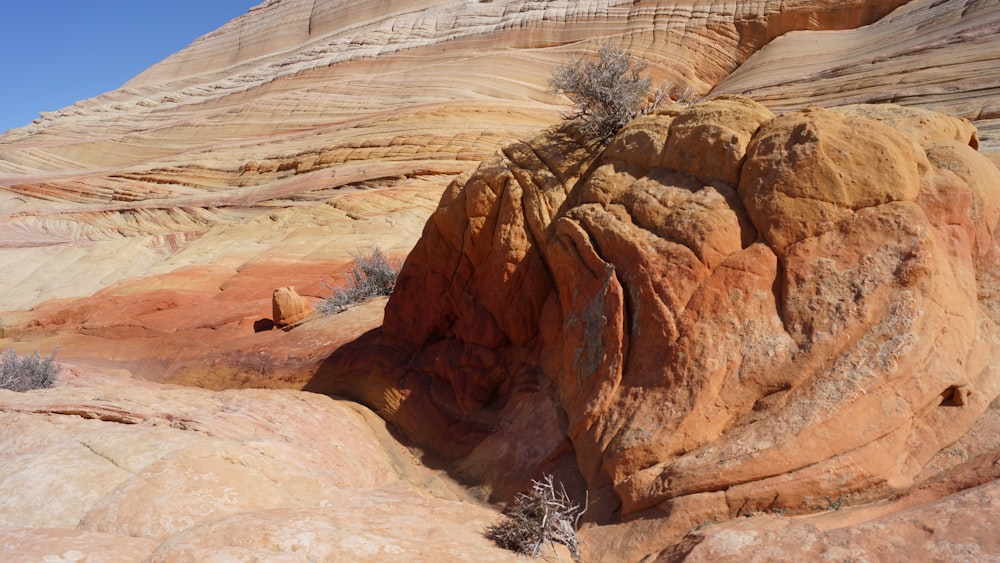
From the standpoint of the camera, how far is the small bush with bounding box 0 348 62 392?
737cm

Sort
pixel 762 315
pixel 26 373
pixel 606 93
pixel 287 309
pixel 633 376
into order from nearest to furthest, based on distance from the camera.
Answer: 1. pixel 762 315
2. pixel 633 376
3. pixel 606 93
4. pixel 26 373
5. pixel 287 309

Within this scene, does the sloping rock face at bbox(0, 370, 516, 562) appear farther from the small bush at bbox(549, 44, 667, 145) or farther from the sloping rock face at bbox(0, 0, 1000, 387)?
the sloping rock face at bbox(0, 0, 1000, 387)

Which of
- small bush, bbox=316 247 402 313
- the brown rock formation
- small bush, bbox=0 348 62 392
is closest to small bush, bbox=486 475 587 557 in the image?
small bush, bbox=0 348 62 392

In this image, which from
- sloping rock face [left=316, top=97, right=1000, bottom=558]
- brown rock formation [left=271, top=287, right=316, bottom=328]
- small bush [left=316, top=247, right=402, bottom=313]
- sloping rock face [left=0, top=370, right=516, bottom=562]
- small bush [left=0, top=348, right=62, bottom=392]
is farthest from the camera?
brown rock formation [left=271, top=287, right=316, bottom=328]

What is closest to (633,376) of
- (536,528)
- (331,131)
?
(536,528)

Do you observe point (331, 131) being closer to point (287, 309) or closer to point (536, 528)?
point (287, 309)

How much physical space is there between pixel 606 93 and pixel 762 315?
288 centimetres

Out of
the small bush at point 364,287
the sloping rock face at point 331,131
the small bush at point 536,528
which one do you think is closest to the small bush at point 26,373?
the sloping rock face at point 331,131

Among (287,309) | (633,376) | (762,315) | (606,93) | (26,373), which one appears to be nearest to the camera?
(762,315)

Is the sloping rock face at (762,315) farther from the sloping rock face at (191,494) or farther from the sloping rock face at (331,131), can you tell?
the sloping rock face at (331,131)

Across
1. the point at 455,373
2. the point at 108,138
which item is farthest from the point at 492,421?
the point at 108,138

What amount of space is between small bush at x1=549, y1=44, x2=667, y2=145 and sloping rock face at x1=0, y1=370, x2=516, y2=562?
3.39 metres

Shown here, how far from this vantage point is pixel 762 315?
405 cm

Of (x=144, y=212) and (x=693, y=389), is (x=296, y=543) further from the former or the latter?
(x=144, y=212)
